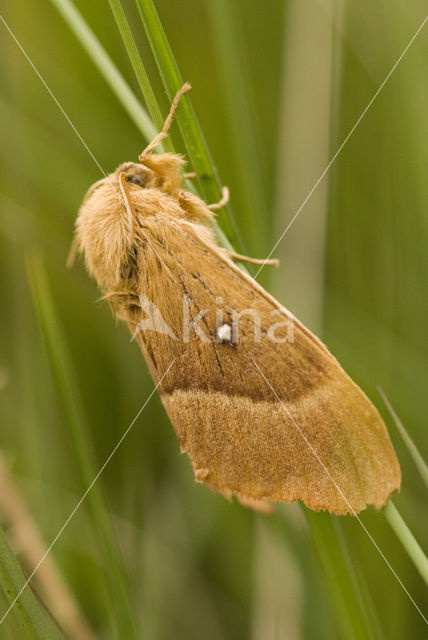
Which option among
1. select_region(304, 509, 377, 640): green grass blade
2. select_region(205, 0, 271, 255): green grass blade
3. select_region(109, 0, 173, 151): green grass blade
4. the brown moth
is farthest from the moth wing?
select_region(205, 0, 271, 255): green grass blade

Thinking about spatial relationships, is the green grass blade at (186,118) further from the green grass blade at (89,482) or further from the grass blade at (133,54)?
the green grass blade at (89,482)

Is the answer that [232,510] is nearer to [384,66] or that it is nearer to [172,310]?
[172,310]

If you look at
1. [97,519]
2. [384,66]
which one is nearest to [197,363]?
[97,519]

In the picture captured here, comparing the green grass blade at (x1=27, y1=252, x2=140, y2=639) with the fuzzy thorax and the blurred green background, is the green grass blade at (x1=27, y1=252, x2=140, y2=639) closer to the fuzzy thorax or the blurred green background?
the fuzzy thorax

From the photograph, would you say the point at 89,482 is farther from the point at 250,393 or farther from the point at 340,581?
the point at 340,581

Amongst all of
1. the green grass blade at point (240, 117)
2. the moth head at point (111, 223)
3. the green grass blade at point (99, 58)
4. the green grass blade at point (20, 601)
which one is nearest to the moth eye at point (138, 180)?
the moth head at point (111, 223)

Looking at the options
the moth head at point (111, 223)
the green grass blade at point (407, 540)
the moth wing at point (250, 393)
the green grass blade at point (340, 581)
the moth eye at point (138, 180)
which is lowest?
the green grass blade at point (340, 581)
